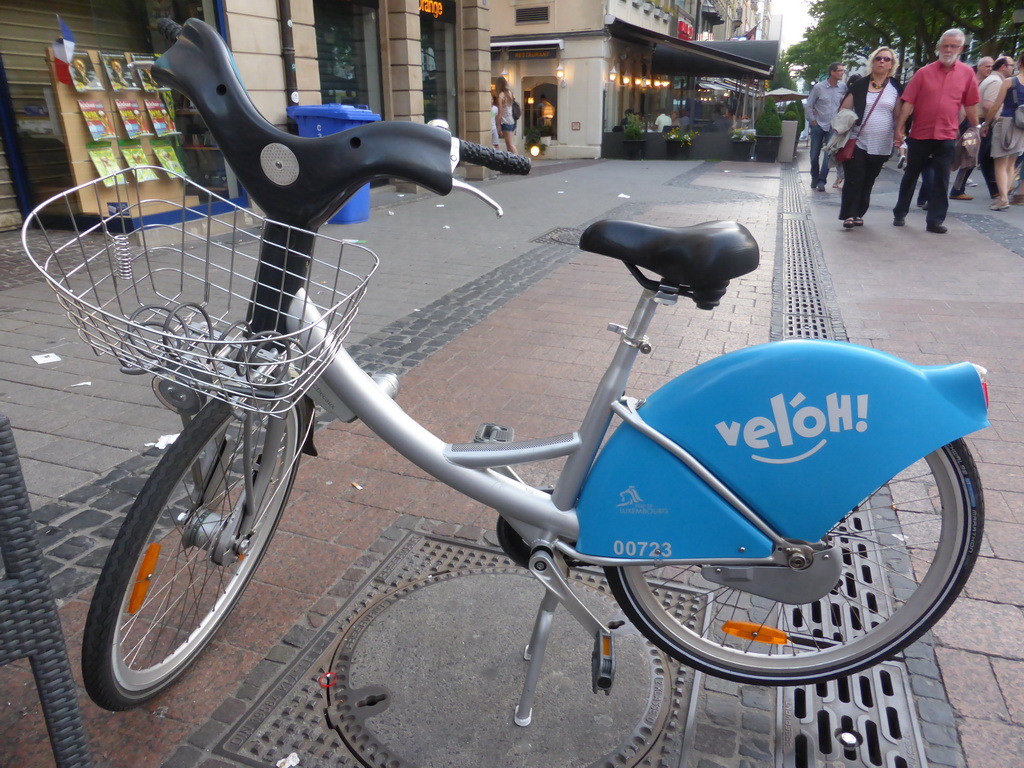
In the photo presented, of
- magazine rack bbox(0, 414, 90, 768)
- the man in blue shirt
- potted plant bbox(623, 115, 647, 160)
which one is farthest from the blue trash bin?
potted plant bbox(623, 115, 647, 160)

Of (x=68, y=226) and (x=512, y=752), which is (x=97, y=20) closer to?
(x=68, y=226)

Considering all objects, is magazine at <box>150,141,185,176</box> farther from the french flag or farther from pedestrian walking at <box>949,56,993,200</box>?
pedestrian walking at <box>949,56,993,200</box>

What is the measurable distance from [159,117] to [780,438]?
31.0 feet

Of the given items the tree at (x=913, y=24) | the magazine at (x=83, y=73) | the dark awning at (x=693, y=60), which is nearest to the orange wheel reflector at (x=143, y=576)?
the magazine at (x=83, y=73)

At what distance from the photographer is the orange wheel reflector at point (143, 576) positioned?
6.23ft

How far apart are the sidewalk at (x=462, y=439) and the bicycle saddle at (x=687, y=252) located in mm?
1178

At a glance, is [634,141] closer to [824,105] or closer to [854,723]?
[824,105]

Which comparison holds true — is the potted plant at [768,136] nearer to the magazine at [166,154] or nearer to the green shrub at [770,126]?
the green shrub at [770,126]

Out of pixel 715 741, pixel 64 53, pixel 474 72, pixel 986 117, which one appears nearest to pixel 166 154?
pixel 64 53

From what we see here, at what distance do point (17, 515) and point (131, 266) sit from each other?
63 cm

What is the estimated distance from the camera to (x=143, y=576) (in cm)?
193

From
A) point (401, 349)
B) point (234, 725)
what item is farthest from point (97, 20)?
point (234, 725)

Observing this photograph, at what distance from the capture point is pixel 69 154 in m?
8.74

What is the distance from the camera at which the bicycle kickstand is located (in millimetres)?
1973
